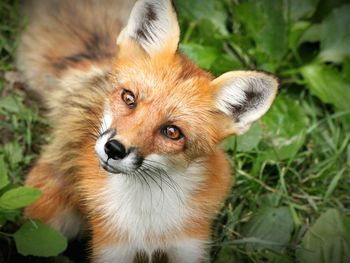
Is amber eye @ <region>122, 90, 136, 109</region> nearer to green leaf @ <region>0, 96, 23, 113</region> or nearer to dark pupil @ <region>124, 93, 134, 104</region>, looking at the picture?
dark pupil @ <region>124, 93, 134, 104</region>

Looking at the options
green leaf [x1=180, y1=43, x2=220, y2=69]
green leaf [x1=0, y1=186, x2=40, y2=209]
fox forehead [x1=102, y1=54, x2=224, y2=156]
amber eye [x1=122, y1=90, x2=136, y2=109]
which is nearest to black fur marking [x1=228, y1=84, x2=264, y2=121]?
fox forehead [x1=102, y1=54, x2=224, y2=156]

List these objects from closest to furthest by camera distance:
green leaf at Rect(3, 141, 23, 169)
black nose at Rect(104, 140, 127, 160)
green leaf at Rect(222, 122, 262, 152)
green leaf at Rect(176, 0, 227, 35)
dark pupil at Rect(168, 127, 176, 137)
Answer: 1. black nose at Rect(104, 140, 127, 160)
2. dark pupil at Rect(168, 127, 176, 137)
3. green leaf at Rect(3, 141, 23, 169)
4. green leaf at Rect(222, 122, 262, 152)
5. green leaf at Rect(176, 0, 227, 35)

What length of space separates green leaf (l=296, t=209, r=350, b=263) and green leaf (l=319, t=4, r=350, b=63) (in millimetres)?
1593

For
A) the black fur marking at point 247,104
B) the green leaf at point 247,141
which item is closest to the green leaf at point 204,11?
the green leaf at point 247,141

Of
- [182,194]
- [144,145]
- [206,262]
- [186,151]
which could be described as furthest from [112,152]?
[206,262]

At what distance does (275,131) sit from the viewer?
16.9ft

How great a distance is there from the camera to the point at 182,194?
12.1ft

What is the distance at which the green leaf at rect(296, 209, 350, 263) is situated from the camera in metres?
4.32

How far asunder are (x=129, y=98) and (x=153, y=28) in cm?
51

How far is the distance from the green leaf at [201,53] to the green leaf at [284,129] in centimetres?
67

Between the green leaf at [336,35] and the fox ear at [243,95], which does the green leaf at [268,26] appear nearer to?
the green leaf at [336,35]

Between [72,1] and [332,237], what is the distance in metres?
2.70

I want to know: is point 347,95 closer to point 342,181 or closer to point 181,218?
point 342,181

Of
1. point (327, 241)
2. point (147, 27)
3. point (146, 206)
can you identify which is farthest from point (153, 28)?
point (327, 241)
